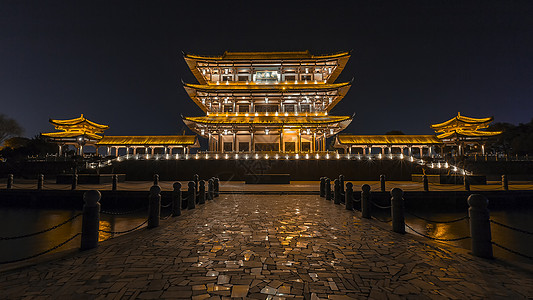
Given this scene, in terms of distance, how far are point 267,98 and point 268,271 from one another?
2991cm

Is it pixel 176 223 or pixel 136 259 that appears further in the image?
pixel 176 223

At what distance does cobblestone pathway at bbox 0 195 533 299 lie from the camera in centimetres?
304

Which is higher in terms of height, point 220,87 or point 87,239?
point 220,87

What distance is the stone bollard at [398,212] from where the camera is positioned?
615cm

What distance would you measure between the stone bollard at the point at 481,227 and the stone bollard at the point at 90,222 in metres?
7.38

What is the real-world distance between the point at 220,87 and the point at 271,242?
28.7 m

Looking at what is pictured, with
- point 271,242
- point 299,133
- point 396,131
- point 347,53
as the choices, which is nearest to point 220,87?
point 299,133

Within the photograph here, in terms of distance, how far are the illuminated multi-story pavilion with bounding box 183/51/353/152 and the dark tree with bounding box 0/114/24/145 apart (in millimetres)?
49297

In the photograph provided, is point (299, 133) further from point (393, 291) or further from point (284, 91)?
point (393, 291)

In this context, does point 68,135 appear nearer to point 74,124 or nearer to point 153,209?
point 74,124

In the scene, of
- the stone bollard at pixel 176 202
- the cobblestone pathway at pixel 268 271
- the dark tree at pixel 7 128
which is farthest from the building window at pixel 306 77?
the dark tree at pixel 7 128

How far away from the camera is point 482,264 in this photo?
4.05 metres

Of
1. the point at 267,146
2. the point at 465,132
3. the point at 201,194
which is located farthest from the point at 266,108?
the point at 465,132

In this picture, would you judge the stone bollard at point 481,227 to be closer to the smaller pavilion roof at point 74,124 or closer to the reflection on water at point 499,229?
the reflection on water at point 499,229
